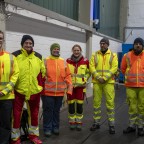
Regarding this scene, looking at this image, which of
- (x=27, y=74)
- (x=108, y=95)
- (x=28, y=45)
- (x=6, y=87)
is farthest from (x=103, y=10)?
(x=6, y=87)

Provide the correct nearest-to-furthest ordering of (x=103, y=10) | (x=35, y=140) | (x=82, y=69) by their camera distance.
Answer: (x=35, y=140)
(x=82, y=69)
(x=103, y=10)

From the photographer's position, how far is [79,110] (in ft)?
22.6

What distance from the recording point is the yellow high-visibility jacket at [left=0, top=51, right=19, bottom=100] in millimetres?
4953

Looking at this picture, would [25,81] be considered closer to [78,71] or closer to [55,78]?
[55,78]

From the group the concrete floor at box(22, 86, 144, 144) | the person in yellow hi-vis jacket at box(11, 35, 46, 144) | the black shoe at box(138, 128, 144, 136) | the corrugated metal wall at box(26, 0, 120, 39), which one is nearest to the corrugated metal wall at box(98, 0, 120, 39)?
the corrugated metal wall at box(26, 0, 120, 39)

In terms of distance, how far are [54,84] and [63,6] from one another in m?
4.78

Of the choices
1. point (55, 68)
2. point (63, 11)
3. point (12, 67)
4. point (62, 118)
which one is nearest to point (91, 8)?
point (63, 11)

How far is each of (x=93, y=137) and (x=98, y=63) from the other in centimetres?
155

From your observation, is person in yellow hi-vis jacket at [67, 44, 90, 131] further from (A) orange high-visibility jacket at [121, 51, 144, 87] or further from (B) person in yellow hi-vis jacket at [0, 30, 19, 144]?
(B) person in yellow hi-vis jacket at [0, 30, 19, 144]

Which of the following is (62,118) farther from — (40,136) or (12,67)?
(12,67)

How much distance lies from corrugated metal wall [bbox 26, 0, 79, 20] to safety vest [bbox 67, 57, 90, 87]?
232 cm

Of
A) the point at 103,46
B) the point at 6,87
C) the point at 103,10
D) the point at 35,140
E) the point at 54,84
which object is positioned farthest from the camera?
the point at 103,10

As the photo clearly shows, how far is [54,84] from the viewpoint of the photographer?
6.16 meters

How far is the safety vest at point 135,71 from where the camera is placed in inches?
253
